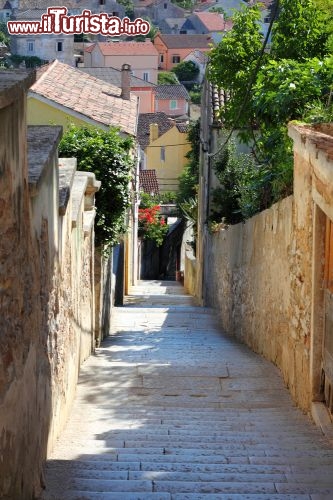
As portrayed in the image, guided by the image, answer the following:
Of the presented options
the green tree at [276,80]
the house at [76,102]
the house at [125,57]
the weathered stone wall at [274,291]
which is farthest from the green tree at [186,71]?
the green tree at [276,80]

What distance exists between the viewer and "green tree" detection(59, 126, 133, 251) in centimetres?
1480

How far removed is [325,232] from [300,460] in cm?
225

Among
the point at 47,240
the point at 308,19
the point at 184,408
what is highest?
the point at 308,19

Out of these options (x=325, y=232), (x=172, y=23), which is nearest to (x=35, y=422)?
(x=325, y=232)

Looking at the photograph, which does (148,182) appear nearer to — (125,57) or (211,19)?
(125,57)

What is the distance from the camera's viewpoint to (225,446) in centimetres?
692

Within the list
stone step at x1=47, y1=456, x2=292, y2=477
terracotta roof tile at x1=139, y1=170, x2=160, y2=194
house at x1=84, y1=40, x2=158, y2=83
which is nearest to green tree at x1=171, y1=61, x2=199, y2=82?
house at x1=84, y1=40, x2=158, y2=83

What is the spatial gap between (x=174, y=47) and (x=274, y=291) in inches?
3886

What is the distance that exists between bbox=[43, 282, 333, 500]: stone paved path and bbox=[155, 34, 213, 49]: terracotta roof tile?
316 feet

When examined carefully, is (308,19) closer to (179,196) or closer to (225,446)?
(225,446)

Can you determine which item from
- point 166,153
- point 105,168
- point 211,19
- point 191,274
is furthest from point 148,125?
point 211,19

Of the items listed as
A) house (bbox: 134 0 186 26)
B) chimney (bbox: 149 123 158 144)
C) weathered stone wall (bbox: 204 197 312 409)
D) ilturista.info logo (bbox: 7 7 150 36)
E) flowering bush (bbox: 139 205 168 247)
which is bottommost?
weathered stone wall (bbox: 204 197 312 409)

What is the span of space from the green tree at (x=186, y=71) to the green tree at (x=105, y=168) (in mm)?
86845

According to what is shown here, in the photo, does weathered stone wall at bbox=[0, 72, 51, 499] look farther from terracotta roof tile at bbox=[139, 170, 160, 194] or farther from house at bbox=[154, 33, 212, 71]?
house at bbox=[154, 33, 212, 71]
